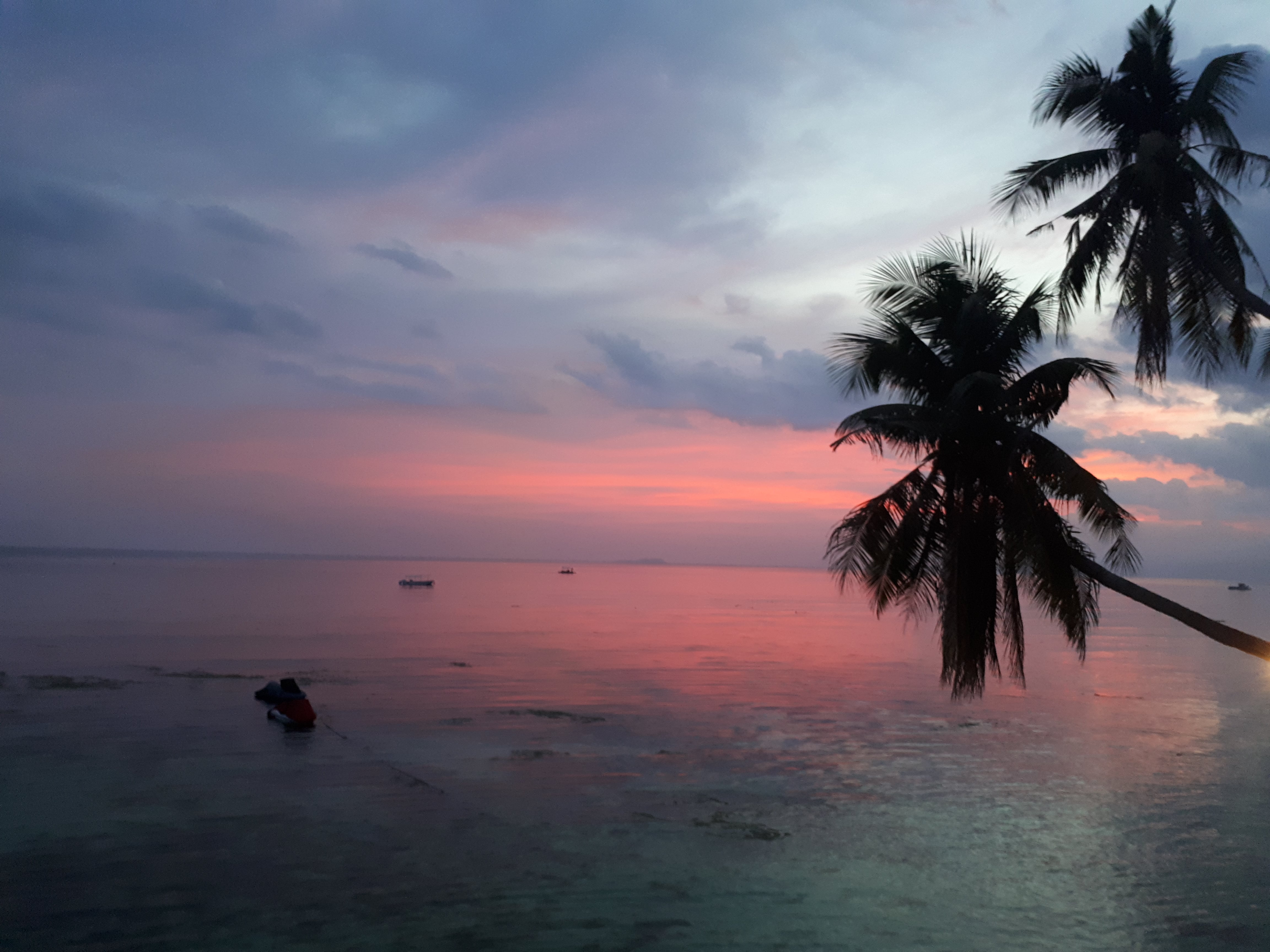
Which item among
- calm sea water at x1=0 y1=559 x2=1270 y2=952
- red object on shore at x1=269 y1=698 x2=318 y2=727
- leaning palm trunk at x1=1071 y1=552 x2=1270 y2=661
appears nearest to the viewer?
calm sea water at x1=0 y1=559 x2=1270 y2=952

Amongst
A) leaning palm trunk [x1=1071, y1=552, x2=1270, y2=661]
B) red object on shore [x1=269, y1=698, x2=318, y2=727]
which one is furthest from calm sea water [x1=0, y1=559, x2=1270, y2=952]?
leaning palm trunk [x1=1071, y1=552, x2=1270, y2=661]

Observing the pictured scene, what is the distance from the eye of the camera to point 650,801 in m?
16.0

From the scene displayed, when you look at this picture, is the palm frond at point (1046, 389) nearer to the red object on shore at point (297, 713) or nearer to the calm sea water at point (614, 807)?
the calm sea water at point (614, 807)

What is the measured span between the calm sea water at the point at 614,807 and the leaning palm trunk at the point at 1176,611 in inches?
141

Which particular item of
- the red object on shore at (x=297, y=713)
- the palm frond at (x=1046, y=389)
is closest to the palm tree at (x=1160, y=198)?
the palm frond at (x=1046, y=389)

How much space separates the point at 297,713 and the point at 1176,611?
Answer: 62.6 feet

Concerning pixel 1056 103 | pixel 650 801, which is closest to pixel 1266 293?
pixel 1056 103

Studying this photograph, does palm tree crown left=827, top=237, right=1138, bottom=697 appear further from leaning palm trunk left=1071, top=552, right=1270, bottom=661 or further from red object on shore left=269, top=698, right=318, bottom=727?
red object on shore left=269, top=698, right=318, bottom=727

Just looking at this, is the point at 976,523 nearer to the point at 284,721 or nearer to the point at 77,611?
the point at 284,721

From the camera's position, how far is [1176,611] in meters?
12.0

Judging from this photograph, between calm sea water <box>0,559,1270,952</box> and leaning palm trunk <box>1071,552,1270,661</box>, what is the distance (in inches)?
141

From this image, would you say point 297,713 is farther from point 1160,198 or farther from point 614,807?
point 1160,198

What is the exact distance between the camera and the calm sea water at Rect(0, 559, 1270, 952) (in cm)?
1056

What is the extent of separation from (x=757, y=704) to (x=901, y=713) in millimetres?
4536
